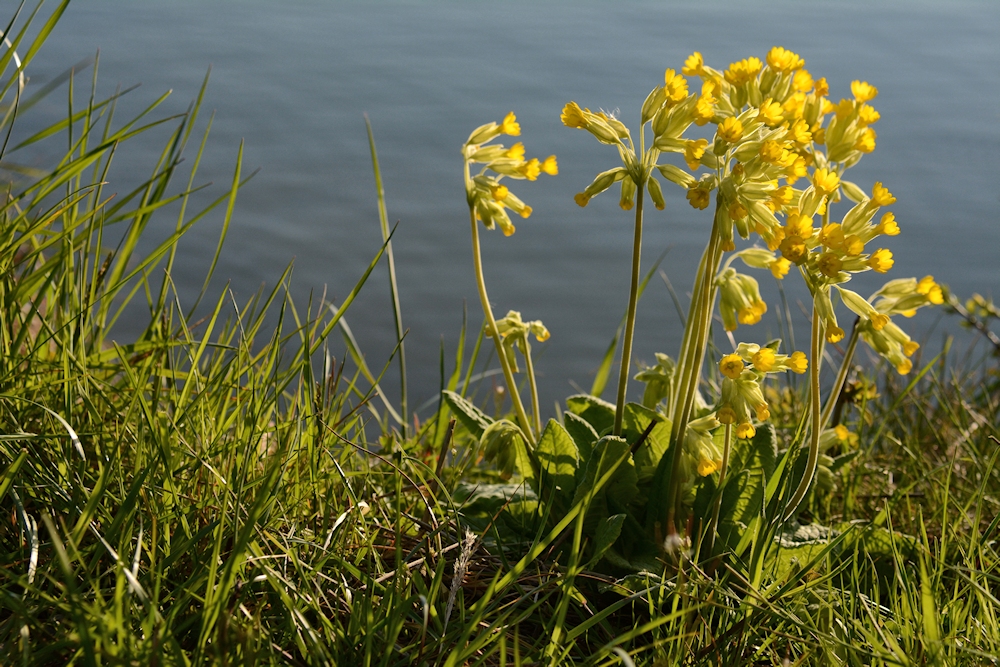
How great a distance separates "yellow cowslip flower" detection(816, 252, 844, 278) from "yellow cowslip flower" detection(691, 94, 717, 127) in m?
0.36

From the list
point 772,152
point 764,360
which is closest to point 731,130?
point 772,152

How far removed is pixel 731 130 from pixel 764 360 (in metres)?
0.41

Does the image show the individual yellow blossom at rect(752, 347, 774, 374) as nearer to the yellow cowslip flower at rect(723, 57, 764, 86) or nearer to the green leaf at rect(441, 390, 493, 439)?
the yellow cowslip flower at rect(723, 57, 764, 86)

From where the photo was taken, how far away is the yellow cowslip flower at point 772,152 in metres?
1.57

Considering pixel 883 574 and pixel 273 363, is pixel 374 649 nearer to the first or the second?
pixel 273 363

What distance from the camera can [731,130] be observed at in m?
1.59

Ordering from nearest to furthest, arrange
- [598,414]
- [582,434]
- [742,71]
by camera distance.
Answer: [742,71] < [582,434] < [598,414]

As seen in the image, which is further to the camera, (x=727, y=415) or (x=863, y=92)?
(x=863, y=92)

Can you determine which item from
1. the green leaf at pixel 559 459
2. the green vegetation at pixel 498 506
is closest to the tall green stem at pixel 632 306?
the green vegetation at pixel 498 506

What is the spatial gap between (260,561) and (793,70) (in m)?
1.34

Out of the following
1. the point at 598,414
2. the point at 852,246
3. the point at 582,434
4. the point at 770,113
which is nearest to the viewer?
the point at 852,246

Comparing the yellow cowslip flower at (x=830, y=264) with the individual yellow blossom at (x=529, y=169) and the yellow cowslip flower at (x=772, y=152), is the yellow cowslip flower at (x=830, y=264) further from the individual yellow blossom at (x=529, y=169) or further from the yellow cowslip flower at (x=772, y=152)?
the individual yellow blossom at (x=529, y=169)

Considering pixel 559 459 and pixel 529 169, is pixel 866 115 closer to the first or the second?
pixel 529 169

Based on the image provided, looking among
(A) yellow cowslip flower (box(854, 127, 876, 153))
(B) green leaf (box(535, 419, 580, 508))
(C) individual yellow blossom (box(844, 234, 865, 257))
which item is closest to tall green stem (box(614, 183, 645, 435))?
(B) green leaf (box(535, 419, 580, 508))
